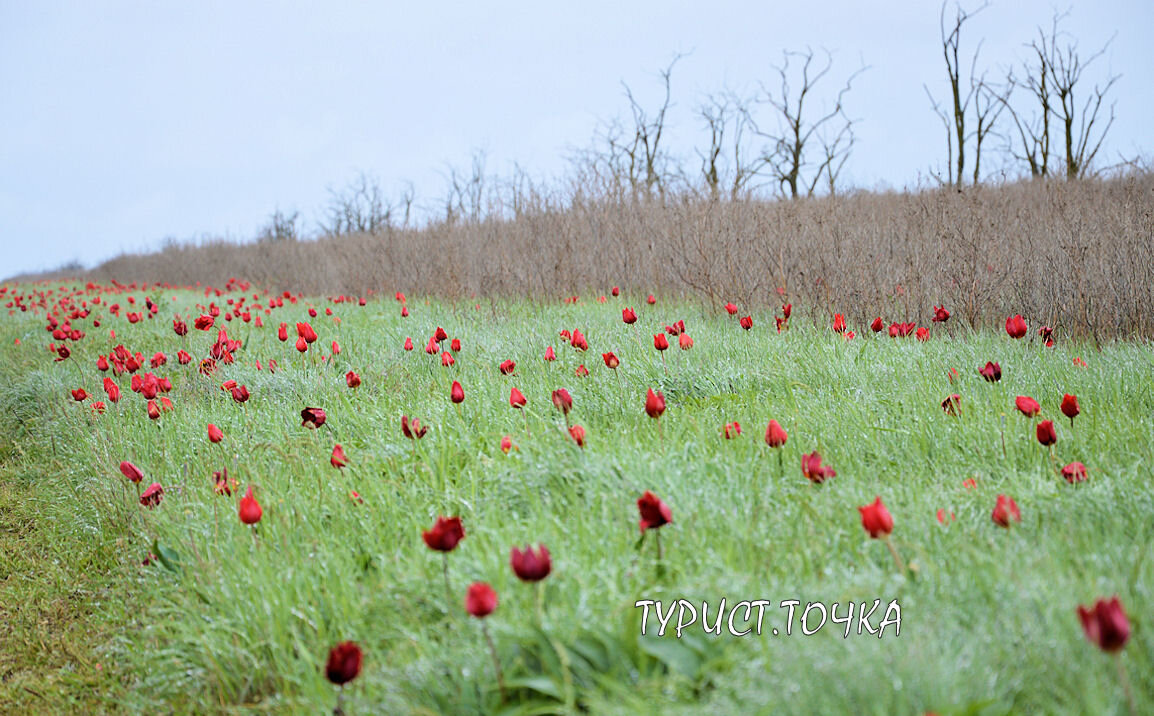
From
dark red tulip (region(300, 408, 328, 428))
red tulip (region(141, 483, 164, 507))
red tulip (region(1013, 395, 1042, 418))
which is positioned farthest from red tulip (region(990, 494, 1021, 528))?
red tulip (region(141, 483, 164, 507))

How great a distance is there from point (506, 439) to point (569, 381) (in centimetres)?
107

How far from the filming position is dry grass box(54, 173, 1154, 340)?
517 cm

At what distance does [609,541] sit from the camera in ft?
6.16

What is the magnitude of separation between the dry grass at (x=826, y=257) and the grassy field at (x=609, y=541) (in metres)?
1.18

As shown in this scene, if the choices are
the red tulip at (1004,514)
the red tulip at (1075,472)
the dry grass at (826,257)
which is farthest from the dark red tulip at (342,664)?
the dry grass at (826,257)

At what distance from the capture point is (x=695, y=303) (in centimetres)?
648

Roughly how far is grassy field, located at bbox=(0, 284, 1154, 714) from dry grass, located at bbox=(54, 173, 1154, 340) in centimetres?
118

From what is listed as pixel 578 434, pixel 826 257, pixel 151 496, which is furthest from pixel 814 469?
pixel 826 257

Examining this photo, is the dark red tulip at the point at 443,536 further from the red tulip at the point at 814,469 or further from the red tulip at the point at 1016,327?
the red tulip at the point at 1016,327

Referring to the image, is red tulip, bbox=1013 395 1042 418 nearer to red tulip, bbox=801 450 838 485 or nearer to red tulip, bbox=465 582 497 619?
red tulip, bbox=801 450 838 485

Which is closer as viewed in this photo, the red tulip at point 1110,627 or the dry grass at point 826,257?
the red tulip at point 1110,627

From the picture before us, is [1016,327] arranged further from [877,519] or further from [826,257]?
[826,257]

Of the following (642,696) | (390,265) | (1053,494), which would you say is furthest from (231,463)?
(390,265)

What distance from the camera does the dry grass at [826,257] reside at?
5172 millimetres
